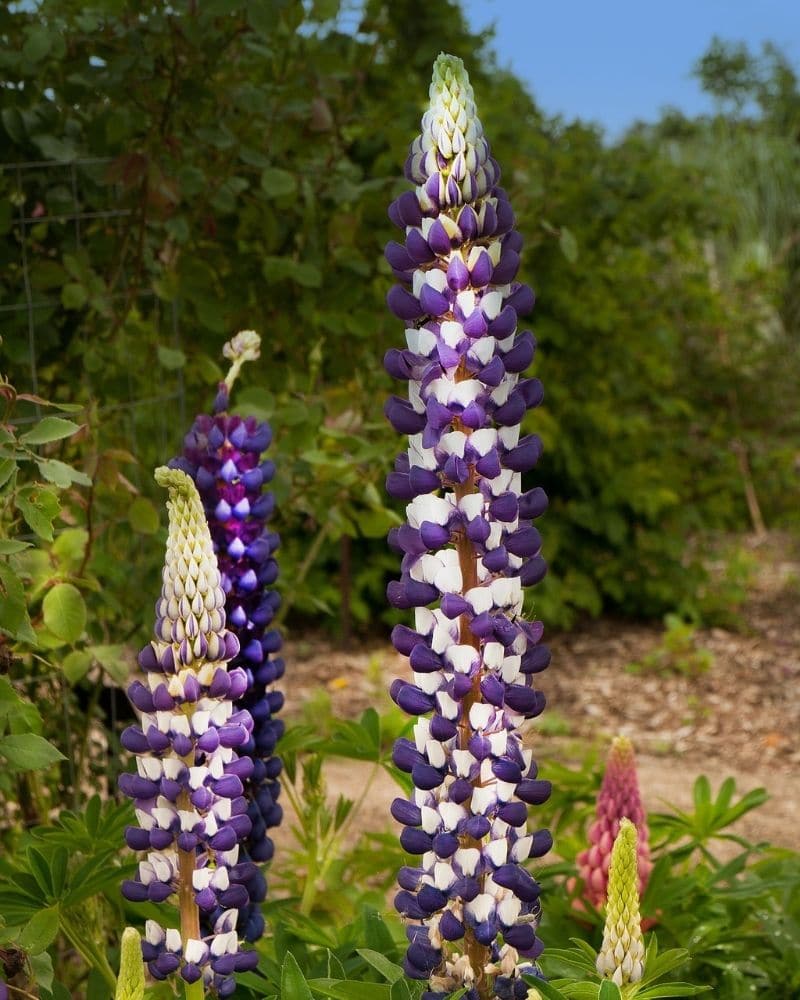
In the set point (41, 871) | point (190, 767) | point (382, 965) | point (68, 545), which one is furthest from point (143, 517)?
point (382, 965)

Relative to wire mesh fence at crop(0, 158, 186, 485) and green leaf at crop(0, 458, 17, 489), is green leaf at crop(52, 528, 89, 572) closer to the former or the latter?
wire mesh fence at crop(0, 158, 186, 485)

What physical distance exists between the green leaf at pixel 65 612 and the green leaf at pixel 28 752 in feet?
1.45

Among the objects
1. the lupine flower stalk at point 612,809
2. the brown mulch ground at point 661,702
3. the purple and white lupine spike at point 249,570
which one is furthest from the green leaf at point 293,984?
the brown mulch ground at point 661,702

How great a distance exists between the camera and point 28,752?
185 centimetres

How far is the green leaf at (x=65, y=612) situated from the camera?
2311mm

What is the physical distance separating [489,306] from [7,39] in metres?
2.24

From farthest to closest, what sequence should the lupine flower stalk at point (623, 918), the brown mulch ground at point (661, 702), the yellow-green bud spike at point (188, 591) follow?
the brown mulch ground at point (661, 702), the yellow-green bud spike at point (188, 591), the lupine flower stalk at point (623, 918)

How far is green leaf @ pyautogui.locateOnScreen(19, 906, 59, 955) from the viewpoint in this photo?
179cm

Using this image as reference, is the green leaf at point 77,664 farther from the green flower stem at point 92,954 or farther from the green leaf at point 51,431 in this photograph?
the green leaf at point 51,431

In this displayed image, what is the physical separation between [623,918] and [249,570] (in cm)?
76

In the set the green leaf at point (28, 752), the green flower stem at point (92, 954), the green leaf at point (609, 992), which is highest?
the green leaf at point (28, 752)

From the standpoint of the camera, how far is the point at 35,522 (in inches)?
73.6

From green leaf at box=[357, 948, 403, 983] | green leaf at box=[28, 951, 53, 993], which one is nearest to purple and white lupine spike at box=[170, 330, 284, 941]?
green leaf at box=[28, 951, 53, 993]

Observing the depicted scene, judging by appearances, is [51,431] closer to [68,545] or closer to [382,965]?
[68,545]
